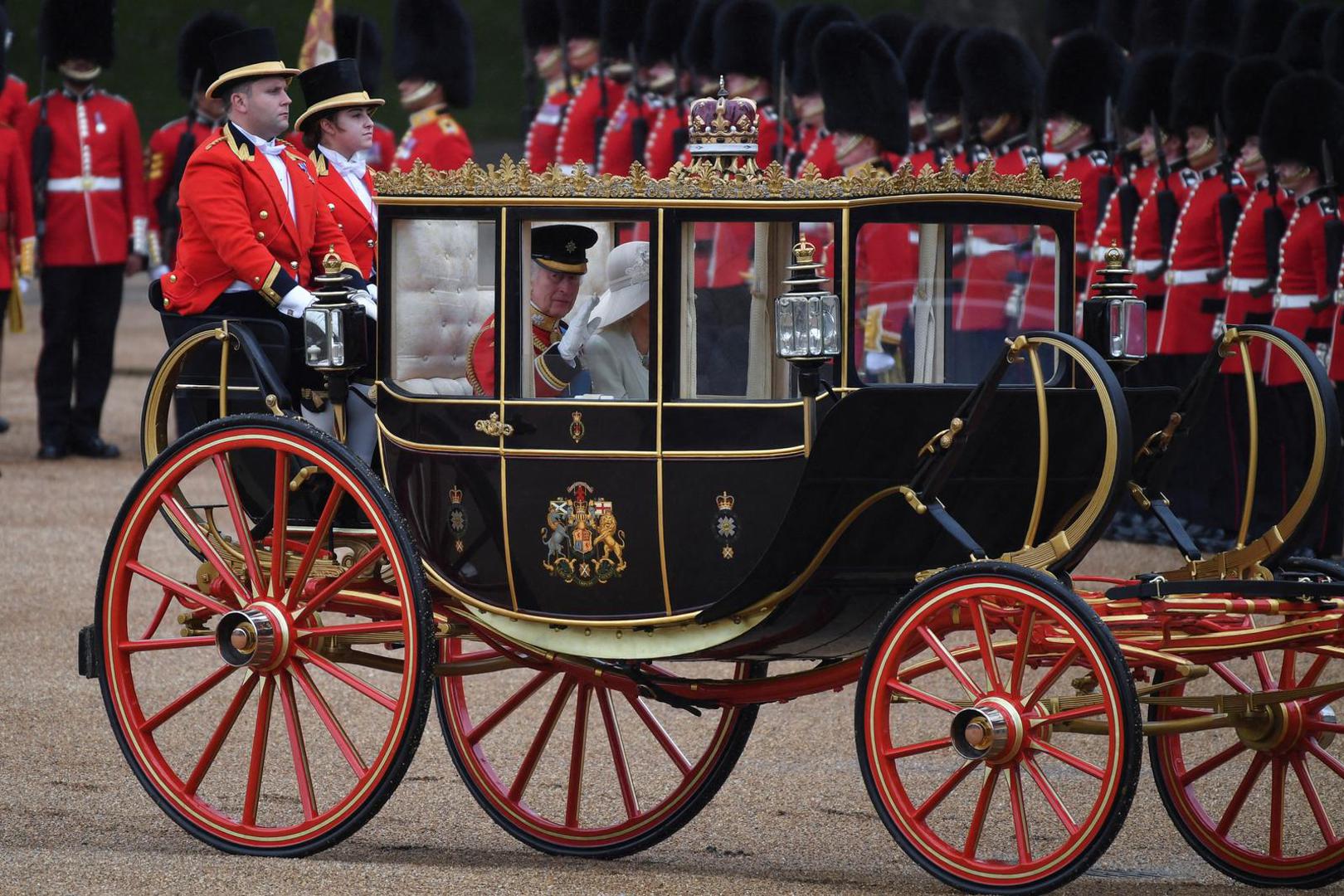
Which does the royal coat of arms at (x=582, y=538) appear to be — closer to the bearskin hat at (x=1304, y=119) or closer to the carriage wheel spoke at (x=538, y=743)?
the carriage wheel spoke at (x=538, y=743)

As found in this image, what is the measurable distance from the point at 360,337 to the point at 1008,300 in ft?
4.10

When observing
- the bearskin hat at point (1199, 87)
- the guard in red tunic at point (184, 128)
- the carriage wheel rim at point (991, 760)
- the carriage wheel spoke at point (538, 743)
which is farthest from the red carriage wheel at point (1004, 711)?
the guard in red tunic at point (184, 128)

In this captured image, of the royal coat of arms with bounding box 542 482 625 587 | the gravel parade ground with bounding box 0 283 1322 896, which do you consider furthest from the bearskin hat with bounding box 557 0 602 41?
the royal coat of arms with bounding box 542 482 625 587

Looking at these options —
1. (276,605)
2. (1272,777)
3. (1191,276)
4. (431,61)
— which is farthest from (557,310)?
(431,61)

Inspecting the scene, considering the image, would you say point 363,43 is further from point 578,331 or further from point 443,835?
point 578,331

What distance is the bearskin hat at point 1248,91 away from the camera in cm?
877

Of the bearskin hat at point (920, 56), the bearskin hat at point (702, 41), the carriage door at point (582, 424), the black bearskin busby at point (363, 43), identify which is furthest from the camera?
the bearskin hat at point (702, 41)

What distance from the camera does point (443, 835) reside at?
5.25 m

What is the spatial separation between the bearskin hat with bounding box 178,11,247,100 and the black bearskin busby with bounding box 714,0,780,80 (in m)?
2.28

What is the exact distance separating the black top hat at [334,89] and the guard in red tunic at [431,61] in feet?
16.0

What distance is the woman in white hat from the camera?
4660mm

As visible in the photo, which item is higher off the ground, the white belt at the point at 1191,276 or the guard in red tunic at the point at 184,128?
the guard in red tunic at the point at 184,128

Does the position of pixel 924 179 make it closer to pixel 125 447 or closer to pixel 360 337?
pixel 360 337

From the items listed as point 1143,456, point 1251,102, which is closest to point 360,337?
point 1143,456
